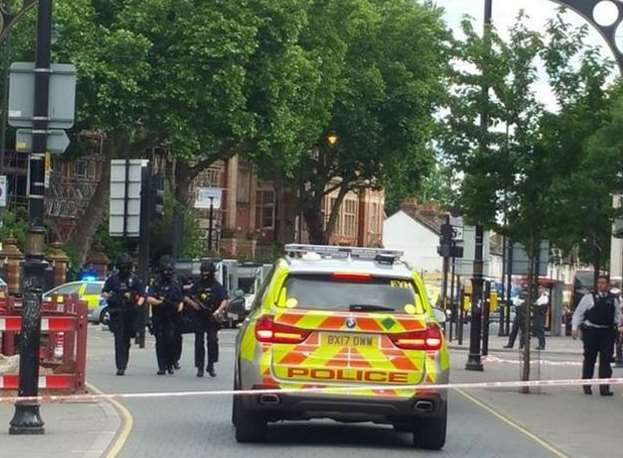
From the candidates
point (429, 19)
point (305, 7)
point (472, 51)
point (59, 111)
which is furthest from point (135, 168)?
point (429, 19)

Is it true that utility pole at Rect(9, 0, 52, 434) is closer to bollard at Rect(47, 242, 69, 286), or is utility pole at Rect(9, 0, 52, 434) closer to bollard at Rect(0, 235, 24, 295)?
bollard at Rect(0, 235, 24, 295)

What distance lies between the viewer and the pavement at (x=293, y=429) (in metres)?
15.2

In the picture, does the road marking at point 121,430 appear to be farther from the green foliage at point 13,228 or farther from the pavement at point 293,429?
the green foliage at point 13,228

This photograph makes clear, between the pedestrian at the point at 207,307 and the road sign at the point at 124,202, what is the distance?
30.0ft

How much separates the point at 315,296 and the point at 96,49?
39.8 metres

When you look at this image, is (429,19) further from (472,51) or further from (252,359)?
(252,359)

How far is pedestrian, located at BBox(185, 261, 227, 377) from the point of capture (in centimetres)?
2497

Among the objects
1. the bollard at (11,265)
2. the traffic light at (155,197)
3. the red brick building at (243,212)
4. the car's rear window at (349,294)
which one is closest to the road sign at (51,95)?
the car's rear window at (349,294)

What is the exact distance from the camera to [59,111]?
629 inches

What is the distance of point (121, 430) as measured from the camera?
1662 cm

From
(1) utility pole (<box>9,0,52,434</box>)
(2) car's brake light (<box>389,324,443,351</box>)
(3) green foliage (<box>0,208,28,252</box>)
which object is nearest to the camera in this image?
(2) car's brake light (<box>389,324,443,351</box>)

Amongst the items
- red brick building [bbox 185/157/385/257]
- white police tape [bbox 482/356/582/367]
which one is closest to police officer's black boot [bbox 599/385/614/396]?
white police tape [bbox 482/356/582/367]

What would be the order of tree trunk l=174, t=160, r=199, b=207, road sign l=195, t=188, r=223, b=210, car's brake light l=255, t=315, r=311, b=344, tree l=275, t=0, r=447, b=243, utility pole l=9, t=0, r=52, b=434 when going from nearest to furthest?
car's brake light l=255, t=315, r=311, b=344 → utility pole l=9, t=0, r=52, b=434 → tree l=275, t=0, r=447, b=243 → tree trunk l=174, t=160, r=199, b=207 → road sign l=195, t=188, r=223, b=210

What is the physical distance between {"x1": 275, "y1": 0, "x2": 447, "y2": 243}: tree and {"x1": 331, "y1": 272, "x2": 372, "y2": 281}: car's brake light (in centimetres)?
5131
